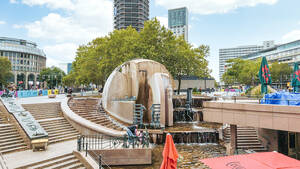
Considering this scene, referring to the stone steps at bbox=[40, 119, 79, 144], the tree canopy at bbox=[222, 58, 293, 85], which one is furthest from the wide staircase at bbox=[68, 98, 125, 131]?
the tree canopy at bbox=[222, 58, 293, 85]

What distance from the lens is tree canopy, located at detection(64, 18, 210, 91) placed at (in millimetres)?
31672

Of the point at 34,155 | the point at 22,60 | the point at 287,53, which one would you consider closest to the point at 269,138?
the point at 34,155

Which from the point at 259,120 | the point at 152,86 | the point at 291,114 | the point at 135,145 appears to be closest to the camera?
the point at 291,114

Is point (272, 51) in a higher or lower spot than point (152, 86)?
higher

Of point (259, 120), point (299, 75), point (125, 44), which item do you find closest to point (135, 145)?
point (259, 120)

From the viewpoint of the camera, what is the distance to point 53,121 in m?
16.6

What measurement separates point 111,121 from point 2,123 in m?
8.29

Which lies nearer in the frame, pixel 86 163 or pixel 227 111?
pixel 86 163

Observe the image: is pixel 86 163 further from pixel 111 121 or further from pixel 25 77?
pixel 25 77

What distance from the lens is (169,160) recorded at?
23.0 feet

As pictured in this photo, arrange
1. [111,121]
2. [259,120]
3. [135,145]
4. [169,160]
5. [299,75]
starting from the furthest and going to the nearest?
[111,121]
[299,75]
[135,145]
[259,120]
[169,160]

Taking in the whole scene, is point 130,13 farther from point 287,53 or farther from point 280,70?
point 287,53

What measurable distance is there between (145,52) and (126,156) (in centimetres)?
2204

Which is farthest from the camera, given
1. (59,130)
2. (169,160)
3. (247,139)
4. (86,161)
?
(247,139)
